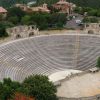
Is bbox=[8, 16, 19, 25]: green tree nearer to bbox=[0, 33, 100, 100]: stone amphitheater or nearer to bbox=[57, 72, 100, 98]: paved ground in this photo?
bbox=[0, 33, 100, 100]: stone amphitheater

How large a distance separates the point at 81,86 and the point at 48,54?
947 centimetres

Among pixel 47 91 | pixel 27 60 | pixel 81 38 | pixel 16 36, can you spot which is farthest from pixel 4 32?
pixel 47 91

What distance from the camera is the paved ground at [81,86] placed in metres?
25.4

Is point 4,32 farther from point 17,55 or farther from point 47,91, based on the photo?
point 47,91

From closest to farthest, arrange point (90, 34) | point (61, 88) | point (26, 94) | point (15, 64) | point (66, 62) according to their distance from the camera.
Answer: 1. point (26, 94)
2. point (61, 88)
3. point (15, 64)
4. point (66, 62)
5. point (90, 34)

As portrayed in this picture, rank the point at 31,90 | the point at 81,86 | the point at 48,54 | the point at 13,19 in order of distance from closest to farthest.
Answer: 1. the point at 31,90
2. the point at 81,86
3. the point at 48,54
4. the point at 13,19

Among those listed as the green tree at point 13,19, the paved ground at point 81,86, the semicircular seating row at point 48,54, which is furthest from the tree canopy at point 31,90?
the green tree at point 13,19

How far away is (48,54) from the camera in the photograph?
3572 centimetres

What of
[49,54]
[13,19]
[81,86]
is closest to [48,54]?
[49,54]

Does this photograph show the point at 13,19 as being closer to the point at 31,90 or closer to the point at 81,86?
the point at 81,86

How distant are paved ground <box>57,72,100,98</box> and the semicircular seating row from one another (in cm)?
483

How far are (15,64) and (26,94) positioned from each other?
33.3 ft

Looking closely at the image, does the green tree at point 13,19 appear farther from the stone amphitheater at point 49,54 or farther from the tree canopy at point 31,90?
the tree canopy at point 31,90

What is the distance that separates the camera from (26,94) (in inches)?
883
